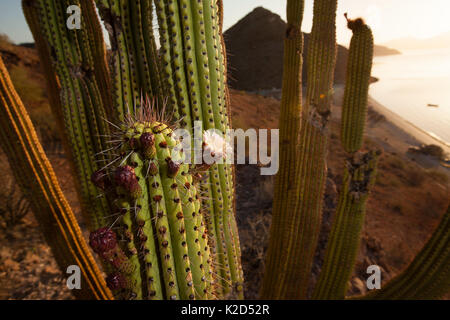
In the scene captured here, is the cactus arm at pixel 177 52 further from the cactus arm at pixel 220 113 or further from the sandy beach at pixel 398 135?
the sandy beach at pixel 398 135

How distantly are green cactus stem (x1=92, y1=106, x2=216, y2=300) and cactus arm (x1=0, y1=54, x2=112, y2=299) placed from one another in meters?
1.35

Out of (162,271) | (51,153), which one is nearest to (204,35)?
(162,271)

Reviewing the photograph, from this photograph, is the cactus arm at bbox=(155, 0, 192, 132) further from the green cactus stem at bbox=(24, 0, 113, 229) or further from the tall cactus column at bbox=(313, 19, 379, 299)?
the tall cactus column at bbox=(313, 19, 379, 299)

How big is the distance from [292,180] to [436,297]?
65.5 inches

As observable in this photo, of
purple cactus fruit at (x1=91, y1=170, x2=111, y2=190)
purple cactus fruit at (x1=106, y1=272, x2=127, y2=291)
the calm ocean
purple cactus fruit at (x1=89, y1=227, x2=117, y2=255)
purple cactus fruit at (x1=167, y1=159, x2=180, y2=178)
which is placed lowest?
the calm ocean

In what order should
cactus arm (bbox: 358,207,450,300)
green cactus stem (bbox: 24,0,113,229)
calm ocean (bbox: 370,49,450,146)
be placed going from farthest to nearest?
calm ocean (bbox: 370,49,450,146), green cactus stem (bbox: 24,0,113,229), cactus arm (bbox: 358,207,450,300)

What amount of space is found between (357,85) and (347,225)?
1.52 m

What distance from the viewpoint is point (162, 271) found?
120cm

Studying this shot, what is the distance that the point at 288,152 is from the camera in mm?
3381

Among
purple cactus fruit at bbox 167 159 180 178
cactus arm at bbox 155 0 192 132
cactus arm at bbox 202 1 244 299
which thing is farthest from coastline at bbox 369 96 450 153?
purple cactus fruit at bbox 167 159 180 178

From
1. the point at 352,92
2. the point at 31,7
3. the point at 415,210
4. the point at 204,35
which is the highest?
the point at 31,7

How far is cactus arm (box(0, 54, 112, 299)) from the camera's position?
203 centimetres
